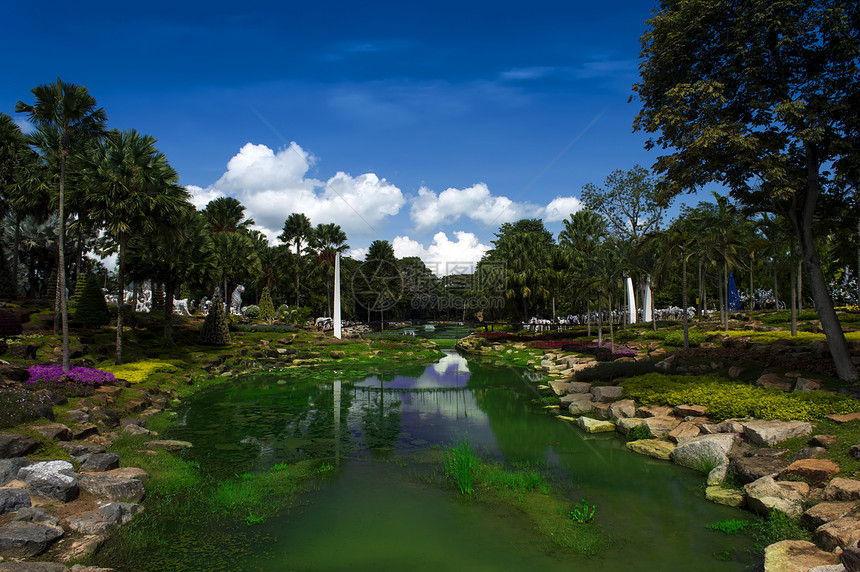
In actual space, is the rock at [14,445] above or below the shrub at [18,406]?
below

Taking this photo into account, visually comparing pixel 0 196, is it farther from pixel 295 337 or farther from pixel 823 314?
pixel 823 314

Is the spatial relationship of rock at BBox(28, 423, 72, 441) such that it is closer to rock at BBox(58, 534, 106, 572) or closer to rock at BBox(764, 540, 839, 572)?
rock at BBox(58, 534, 106, 572)

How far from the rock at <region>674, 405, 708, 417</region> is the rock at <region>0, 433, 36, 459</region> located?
16772 mm

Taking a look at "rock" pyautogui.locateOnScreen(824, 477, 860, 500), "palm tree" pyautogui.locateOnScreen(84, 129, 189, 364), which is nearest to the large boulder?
"rock" pyautogui.locateOnScreen(824, 477, 860, 500)

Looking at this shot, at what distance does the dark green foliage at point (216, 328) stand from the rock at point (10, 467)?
2662 centimetres

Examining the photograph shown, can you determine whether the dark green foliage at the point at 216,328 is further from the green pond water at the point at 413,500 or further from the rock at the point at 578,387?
the rock at the point at 578,387

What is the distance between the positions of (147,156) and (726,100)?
25312 mm

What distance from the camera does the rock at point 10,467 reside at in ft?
28.4

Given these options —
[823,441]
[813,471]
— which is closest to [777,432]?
[823,441]

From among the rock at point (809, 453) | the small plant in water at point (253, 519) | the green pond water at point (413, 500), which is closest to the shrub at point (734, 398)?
the rock at point (809, 453)

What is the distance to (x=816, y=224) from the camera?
55.6 ft

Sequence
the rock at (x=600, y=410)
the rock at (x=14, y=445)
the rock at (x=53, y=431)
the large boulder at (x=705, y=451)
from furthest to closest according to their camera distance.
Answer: the rock at (x=600, y=410), the large boulder at (x=705, y=451), the rock at (x=53, y=431), the rock at (x=14, y=445)

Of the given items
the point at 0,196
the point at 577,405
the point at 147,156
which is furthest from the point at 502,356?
the point at 0,196

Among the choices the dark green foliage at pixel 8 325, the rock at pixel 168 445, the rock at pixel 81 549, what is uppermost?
the dark green foliage at pixel 8 325
